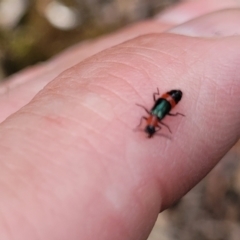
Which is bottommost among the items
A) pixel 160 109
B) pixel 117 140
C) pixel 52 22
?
pixel 52 22

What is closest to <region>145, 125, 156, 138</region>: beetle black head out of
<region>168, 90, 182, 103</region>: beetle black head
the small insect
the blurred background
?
the small insect

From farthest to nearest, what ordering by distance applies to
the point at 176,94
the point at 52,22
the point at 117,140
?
the point at 52,22 → the point at 176,94 → the point at 117,140

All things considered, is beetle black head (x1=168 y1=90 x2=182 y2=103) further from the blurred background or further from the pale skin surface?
the blurred background

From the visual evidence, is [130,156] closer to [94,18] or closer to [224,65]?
[224,65]

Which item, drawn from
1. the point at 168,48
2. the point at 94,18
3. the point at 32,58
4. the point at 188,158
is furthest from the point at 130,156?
the point at 94,18

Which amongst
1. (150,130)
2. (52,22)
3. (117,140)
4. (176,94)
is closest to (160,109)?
(176,94)

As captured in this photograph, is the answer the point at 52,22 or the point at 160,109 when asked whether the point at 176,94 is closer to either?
the point at 160,109

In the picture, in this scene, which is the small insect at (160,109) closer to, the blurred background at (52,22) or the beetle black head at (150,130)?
the beetle black head at (150,130)
